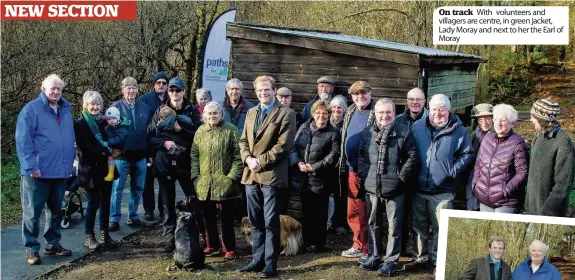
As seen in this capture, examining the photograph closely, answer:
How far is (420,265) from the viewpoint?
19.6 ft

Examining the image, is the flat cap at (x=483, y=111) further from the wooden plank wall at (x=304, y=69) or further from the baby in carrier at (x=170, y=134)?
the baby in carrier at (x=170, y=134)

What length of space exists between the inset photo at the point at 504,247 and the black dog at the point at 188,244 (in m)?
2.90

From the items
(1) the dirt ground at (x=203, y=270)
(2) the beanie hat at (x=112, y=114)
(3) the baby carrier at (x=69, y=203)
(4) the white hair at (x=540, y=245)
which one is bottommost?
(1) the dirt ground at (x=203, y=270)

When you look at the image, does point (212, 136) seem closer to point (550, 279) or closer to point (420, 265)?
point (420, 265)

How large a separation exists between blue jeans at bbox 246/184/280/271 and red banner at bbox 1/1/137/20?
8.44 meters

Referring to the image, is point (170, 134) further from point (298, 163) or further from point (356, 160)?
point (356, 160)

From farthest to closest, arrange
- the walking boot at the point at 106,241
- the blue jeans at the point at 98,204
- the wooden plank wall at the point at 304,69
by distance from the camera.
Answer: the wooden plank wall at the point at 304,69 → the walking boot at the point at 106,241 → the blue jeans at the point at 98,204

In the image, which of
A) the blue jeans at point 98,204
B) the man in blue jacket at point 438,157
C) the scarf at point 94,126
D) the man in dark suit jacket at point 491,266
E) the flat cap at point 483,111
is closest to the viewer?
the man in dark suit jacket at point 491,266

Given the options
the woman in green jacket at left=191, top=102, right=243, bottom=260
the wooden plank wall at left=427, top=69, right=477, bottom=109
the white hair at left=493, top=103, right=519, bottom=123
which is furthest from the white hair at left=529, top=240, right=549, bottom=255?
the wooden plank wall at left=427, top=69, right=477, bottom=109

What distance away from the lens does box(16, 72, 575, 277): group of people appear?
5.43 m

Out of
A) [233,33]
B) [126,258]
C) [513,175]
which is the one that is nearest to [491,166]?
[513,175]

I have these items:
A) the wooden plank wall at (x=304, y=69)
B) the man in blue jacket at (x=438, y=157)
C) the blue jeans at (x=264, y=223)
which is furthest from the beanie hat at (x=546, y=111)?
the wooden plank wall at (x=304, y=69)

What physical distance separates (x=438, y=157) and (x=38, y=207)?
398cm

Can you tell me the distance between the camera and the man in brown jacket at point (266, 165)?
580 cm
